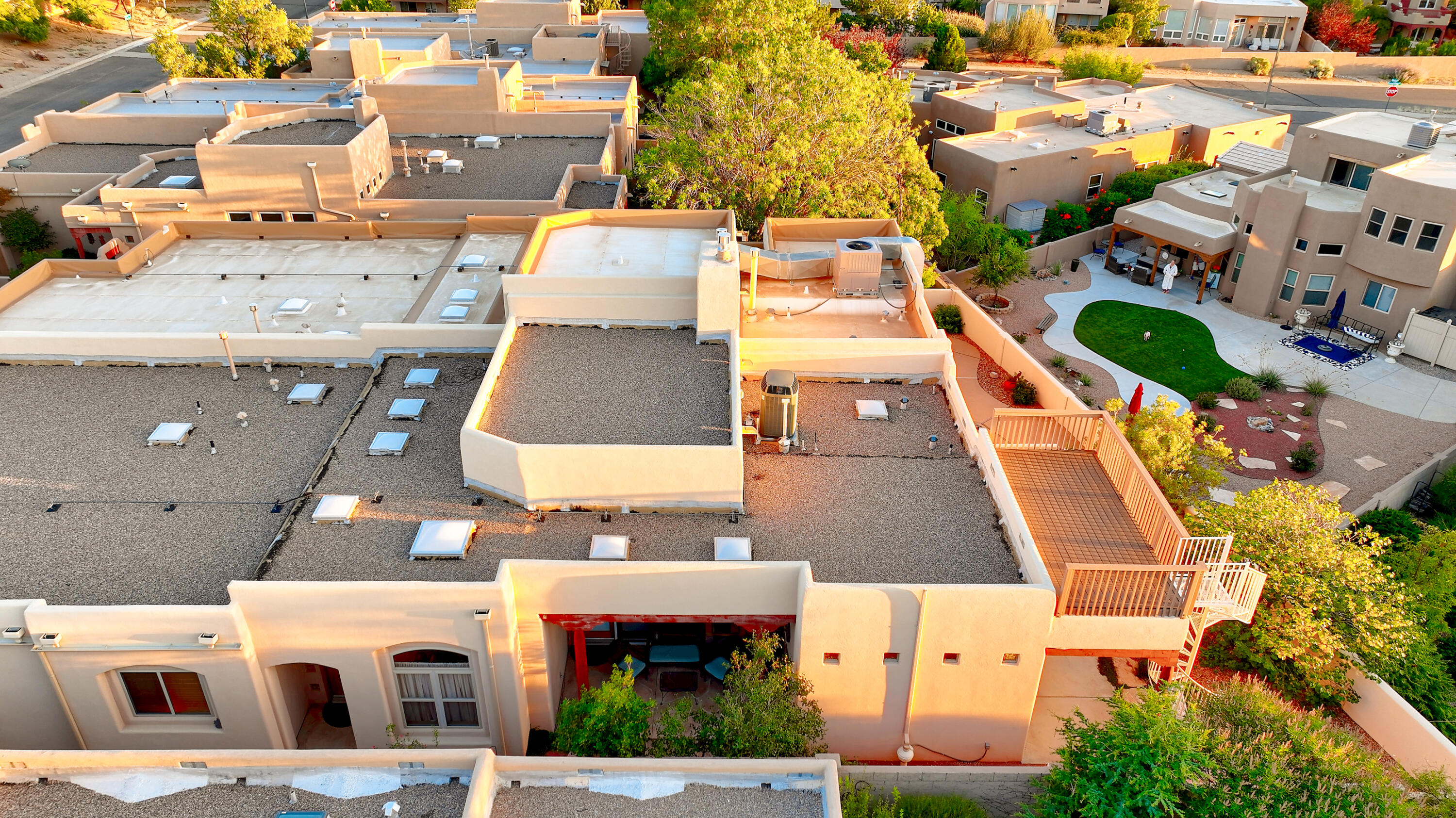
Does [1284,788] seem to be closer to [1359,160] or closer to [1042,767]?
[1042,767]

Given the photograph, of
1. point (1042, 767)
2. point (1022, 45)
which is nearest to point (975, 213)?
point (1042, 767)

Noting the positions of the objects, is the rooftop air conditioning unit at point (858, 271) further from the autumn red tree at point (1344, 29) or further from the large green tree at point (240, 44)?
the autumn red tree at point (1344, 29)

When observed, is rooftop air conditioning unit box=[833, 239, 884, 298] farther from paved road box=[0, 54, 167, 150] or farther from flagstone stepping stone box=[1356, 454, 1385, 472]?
paved road box=[0, 54, 167, 150]

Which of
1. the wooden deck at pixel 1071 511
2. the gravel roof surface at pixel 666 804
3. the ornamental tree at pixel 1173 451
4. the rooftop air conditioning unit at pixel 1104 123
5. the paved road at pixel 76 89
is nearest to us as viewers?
the gravel roof surface at pixel 666 804

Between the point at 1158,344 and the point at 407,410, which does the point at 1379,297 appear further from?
the point at 407,410

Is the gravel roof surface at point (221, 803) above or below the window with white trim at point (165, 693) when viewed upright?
above

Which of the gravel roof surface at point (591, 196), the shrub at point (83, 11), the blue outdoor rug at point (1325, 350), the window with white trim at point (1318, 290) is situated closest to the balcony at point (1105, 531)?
the gravel roof surface at point (591, 196)
